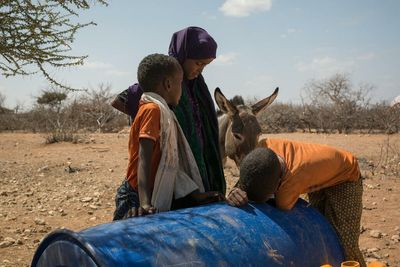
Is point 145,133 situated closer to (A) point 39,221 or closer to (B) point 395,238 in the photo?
(B) point 395,238

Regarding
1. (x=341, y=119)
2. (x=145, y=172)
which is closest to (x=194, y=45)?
(x=145, y=172)

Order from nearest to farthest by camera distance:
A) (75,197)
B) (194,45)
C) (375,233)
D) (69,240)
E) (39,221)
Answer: (69,240), (194,45), (375,233), (39,221), (75,197)

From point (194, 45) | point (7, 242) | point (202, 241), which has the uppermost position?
point (194, 45)

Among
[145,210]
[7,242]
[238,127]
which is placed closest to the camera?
[145,210]

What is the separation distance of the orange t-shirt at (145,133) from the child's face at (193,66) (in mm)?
545

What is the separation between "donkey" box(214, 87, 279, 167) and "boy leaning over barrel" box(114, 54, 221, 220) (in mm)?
1807

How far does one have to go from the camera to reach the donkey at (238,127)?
4.73 meters

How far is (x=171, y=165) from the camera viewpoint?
2707mm

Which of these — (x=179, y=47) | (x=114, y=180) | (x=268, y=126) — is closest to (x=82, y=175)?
(x=114, y=180)

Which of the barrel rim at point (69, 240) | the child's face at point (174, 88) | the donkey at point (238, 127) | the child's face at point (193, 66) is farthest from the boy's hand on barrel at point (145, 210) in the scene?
the donkey at point (238, 127)

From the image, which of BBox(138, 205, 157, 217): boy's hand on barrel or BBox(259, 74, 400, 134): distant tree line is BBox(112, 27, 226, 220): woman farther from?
BBox(259, 74, 400, 134): distant tree line

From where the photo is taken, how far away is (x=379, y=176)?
27.4 feet

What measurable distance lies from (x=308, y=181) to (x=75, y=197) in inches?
194

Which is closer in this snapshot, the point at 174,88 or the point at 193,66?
the point at 174,88
